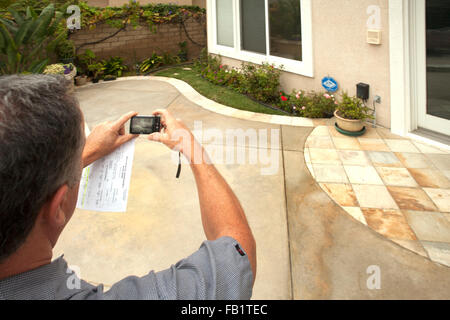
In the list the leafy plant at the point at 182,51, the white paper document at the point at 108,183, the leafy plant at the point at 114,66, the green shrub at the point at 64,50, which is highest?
the leafy plant at the point at 182,51

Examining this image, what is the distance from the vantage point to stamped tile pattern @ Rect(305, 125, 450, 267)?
8.86ft

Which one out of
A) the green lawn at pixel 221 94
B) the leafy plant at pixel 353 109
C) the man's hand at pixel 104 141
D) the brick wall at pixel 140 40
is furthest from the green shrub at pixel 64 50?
the man's hand at pixel 104 141

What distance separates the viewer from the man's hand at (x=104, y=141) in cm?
133

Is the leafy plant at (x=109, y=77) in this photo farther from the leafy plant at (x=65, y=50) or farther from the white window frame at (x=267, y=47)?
the white window frame at (x=267, y=47)

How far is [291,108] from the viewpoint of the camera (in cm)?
611

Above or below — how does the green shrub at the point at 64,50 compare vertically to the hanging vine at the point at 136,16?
below

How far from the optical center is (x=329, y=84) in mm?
5641

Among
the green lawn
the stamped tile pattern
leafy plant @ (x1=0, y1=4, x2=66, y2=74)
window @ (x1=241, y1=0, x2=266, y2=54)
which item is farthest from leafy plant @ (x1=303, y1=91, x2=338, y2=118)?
leafy plant @ (x1=0, y1=4, x2=66, y2=74)

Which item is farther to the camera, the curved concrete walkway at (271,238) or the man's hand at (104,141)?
the curved concrete walkway at (271,238)

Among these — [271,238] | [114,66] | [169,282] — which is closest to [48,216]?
[169,282]

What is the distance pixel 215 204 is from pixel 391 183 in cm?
309

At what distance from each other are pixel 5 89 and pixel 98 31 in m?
11.0

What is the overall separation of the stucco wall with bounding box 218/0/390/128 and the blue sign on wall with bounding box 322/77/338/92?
0.09 metres

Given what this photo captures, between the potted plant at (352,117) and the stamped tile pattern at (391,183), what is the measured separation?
0.43 feet
